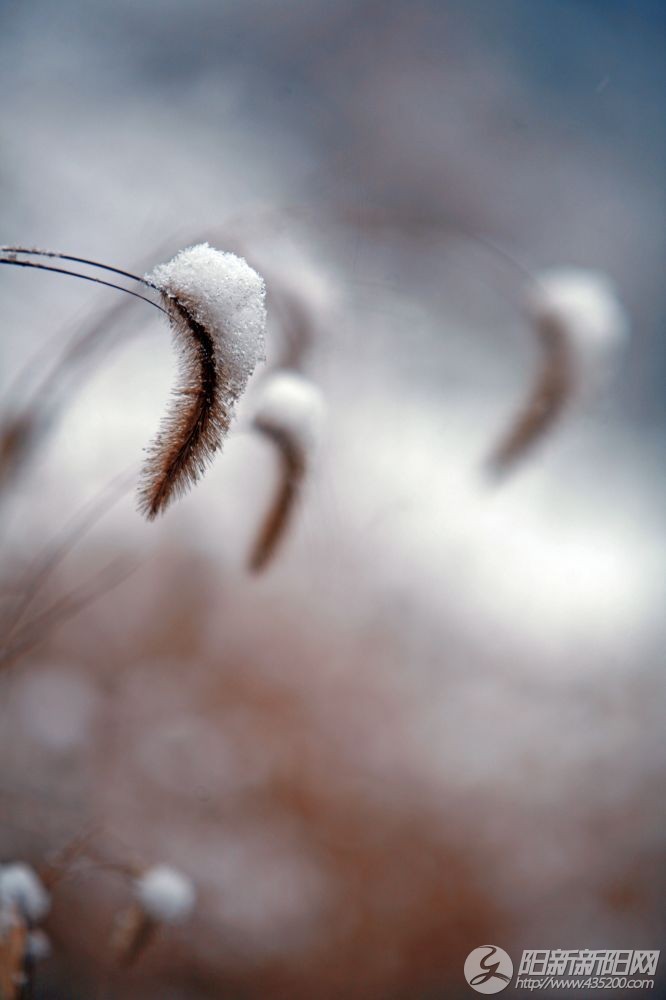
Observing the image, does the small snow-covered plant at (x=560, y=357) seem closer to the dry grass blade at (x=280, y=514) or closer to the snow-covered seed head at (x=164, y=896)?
the dry grass blade at (x=280, y=514)

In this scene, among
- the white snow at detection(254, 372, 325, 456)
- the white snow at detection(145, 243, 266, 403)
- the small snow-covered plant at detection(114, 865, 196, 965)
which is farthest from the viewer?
the small snow-covered plant at detection(114, 865, 196, 965)

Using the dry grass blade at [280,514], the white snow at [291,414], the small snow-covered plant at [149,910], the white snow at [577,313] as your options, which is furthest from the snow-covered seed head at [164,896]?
the white snow at [577,313]

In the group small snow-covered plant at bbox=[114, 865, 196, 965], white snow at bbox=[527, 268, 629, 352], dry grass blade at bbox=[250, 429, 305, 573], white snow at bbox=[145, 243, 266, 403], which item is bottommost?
small snow-covered plant at bbox=[114, 865, 196, 965]

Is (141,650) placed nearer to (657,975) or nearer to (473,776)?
(473,776)

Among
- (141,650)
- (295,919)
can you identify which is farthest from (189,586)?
(295,919)

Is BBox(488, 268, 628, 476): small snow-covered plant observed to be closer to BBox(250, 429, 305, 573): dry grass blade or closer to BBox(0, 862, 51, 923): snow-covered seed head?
BBox(250, 429, 305, 573): dry grass blade

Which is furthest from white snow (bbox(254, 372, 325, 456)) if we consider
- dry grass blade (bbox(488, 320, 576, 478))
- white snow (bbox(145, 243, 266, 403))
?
dry grass blade (bbox(488, 320, 576, 478))
